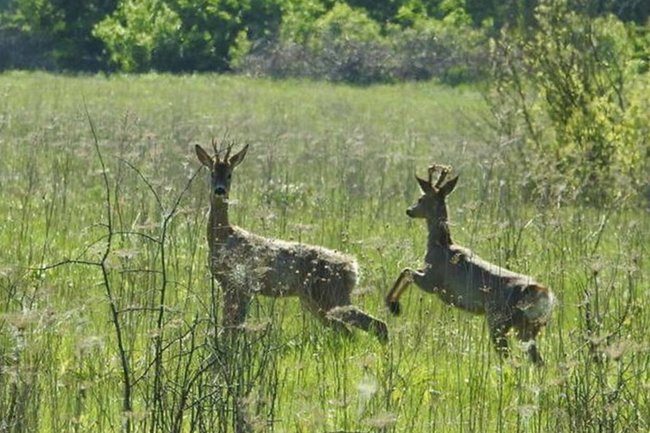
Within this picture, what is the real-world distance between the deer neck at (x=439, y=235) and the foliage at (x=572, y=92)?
776 centimetres

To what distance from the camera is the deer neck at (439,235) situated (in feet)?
35.0

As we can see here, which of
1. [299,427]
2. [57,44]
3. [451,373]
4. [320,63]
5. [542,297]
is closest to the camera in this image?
[299,427]

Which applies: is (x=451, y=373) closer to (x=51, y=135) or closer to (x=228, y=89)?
(x=51, y=135)

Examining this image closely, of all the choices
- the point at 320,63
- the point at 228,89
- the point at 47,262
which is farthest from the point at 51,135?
the point at 320,63

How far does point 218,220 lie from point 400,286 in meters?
1.40

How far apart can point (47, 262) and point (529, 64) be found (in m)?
10.9

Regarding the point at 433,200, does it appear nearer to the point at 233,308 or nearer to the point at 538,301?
the point at 538,301

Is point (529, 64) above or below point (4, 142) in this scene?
above

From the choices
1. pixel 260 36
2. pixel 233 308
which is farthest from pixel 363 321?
pixel 260 36

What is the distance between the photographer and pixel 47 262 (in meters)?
10.4

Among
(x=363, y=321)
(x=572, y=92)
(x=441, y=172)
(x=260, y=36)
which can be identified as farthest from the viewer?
(x=260, y=36)

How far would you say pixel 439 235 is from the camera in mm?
10734

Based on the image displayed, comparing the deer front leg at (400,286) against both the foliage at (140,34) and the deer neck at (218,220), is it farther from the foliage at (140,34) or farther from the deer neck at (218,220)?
the foliage at (140,34)

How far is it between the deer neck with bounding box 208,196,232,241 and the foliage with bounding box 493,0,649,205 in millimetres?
8423
